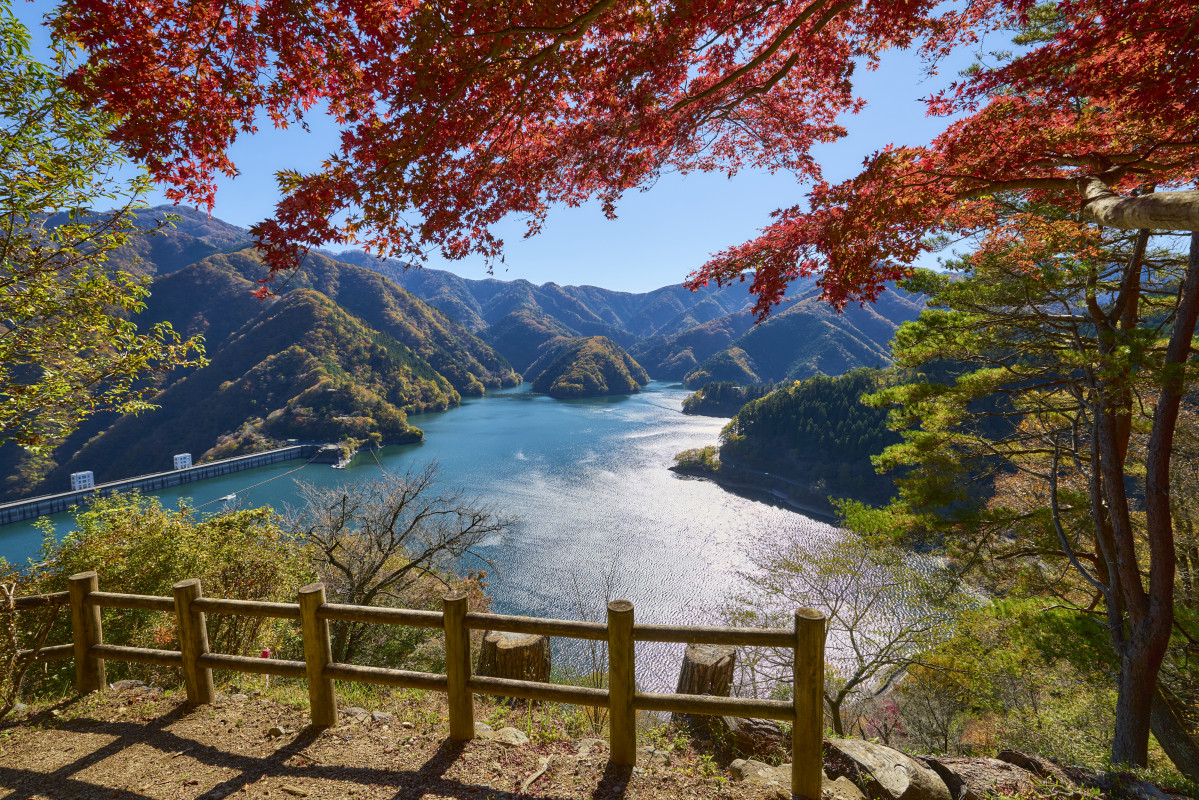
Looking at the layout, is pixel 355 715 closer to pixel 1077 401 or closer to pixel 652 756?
pixel 652 756

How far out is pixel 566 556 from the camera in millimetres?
25156

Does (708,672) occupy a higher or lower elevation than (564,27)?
lower

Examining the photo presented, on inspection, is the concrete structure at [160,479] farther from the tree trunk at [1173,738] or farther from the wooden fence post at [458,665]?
the tree trunk at [1173,738]

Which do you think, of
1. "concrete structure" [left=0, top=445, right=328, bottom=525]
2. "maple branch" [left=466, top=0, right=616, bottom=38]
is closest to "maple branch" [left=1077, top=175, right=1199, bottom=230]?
"maple branch" [left=466, top=0, right=616, bottom=38]

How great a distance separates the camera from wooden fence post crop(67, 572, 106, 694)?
3.29 metres

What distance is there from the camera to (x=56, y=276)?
388cm

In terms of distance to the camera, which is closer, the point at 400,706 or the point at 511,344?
the point at 400,706

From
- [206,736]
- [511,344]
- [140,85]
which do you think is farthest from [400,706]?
[511,344]

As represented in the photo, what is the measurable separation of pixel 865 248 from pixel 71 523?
4819 cm

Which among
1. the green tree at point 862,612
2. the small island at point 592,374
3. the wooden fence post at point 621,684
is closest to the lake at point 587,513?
the green tree at point 862,612

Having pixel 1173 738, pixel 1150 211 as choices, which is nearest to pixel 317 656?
pixel 1150 211

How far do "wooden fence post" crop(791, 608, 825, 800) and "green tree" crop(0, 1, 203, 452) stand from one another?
472 centimetres

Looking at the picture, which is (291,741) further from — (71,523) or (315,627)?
(71,523)

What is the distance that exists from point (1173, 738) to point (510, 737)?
25.0ft
